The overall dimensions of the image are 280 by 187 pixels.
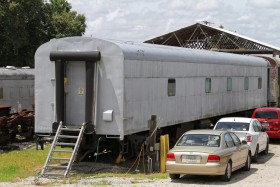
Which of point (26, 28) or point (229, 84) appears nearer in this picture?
Result: point (229, 84)

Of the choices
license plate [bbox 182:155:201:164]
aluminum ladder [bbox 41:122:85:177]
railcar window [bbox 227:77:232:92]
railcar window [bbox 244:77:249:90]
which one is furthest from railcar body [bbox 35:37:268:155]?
railcar window [bbox 244:77:249:90]

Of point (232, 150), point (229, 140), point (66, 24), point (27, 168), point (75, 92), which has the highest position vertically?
point (66, 24)

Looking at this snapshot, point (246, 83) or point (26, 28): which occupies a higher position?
point (26, 28)

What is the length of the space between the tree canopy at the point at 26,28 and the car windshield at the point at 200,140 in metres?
25.6

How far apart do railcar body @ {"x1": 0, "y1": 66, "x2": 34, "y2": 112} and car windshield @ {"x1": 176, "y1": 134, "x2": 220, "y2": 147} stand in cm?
1226

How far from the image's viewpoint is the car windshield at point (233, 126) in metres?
19.3

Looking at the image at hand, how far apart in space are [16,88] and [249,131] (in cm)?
1160

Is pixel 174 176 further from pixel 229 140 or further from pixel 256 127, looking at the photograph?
pixel 256 127

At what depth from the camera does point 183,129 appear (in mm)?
22250

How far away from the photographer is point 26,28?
41.6 metres

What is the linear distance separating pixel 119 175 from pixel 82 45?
13.0 feet

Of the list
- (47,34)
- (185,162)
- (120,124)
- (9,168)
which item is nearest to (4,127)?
(9,168)

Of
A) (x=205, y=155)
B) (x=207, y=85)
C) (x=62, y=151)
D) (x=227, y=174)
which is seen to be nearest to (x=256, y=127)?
(x=207, y=85)

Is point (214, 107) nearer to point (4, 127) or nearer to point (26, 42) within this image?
point (4, 127)
